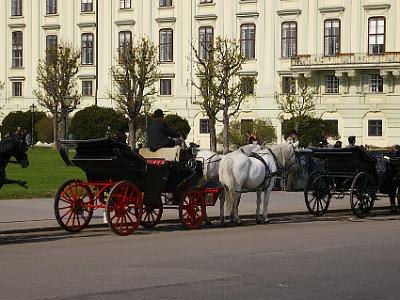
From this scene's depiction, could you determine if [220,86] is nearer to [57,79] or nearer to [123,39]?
[57,79]

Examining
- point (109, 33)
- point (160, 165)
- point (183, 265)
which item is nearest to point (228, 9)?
point (109, 33)

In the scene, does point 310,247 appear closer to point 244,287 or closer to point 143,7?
point 244,287

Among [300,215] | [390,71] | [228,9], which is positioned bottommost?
[300,215]

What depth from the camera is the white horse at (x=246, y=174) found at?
67.5ft

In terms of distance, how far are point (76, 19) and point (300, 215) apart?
198 feet

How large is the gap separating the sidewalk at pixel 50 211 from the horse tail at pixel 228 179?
1.62 metres

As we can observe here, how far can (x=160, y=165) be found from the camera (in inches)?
749

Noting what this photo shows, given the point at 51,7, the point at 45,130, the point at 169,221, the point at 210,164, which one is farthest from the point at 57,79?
the point at 210,164

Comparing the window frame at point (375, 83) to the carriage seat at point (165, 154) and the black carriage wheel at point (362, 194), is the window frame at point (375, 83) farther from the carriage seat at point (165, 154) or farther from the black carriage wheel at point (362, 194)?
the carriage seat at point (165, 154)

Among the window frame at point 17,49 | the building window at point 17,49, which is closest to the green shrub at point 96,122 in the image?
the window frame at point 17,49

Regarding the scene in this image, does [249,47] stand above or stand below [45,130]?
above

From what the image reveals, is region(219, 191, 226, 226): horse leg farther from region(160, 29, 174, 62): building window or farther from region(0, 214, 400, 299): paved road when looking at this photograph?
region(160, 29, 174, 62): building window

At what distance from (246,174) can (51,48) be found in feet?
Result: 198

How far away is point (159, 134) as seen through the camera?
19781 millimetres
